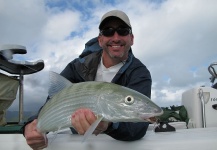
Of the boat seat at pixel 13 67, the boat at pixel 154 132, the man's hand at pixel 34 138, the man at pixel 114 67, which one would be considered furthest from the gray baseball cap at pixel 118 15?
the boat seat at pixel 13 67

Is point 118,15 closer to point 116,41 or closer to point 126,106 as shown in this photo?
point 116,41

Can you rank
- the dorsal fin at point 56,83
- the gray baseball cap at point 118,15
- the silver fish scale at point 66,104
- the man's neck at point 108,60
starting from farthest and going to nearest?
1. the man's neck at point 108,60
2. the gray baseball cap at point 118,15
3. the dorsal fin at point 56,83
4. the silver fish scale at point 66,104

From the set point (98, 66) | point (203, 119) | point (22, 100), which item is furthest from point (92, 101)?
point (22, 100)

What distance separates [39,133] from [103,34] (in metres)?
1.22

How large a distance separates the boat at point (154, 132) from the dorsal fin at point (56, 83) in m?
0.45

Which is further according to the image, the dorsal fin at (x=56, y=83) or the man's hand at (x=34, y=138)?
the man's hand at (x=34, y=138)

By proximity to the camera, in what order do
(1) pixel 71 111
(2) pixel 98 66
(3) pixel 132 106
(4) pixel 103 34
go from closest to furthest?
(3) pixel 132 106 → (1) pixel 71 111 → (4) pixel 103 34 → (2) pixel 98 66

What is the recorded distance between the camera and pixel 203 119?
398cm

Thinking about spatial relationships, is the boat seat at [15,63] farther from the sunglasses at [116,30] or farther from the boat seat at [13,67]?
the sunglasses at [116,30]

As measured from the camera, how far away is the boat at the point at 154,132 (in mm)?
2408

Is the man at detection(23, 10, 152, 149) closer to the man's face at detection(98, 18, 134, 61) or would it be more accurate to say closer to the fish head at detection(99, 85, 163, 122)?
the man's face at detection(98, 18, 134, 61)

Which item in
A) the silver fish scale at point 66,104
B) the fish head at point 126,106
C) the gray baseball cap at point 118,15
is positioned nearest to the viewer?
the fish head at point 126,106

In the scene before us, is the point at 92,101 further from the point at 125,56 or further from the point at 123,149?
the point at 125,56

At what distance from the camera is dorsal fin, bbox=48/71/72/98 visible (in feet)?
7.73
